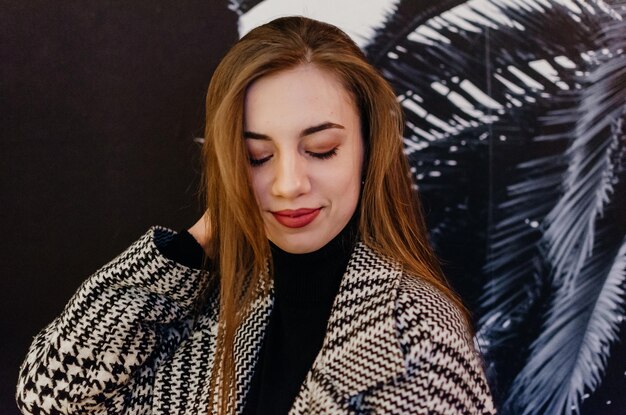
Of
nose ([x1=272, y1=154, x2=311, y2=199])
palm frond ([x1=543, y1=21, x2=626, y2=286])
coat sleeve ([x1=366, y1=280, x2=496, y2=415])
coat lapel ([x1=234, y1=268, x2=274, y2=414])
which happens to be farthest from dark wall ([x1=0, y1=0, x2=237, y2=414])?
palm frond ([x1=543, y1=21, x2=626, y2=286])

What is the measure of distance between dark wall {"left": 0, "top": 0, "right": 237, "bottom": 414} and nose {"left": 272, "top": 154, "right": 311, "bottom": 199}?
0.44 m

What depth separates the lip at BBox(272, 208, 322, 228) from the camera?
97cm

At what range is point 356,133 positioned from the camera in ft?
3.29

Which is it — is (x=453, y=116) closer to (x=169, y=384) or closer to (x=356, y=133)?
(x=356, y=133)

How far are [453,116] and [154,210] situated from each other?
0.66 m

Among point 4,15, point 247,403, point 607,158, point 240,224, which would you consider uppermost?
point 4,15

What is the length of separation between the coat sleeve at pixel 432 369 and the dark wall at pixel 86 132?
0.62 m

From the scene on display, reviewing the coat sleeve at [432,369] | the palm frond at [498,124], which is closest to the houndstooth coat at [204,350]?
the coat sleeve at [432,369]

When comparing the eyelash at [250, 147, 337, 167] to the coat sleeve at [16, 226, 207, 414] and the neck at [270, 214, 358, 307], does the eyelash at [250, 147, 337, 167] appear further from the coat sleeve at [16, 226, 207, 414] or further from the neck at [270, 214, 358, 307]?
the coat sleeve at [16, 226, 207, 414]

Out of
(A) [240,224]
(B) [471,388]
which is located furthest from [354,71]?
(B) [471,388]

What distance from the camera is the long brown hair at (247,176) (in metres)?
0.94

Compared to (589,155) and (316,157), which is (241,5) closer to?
(316,157)

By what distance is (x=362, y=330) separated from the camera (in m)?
0.91

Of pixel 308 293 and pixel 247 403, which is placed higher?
pixel 308 293
